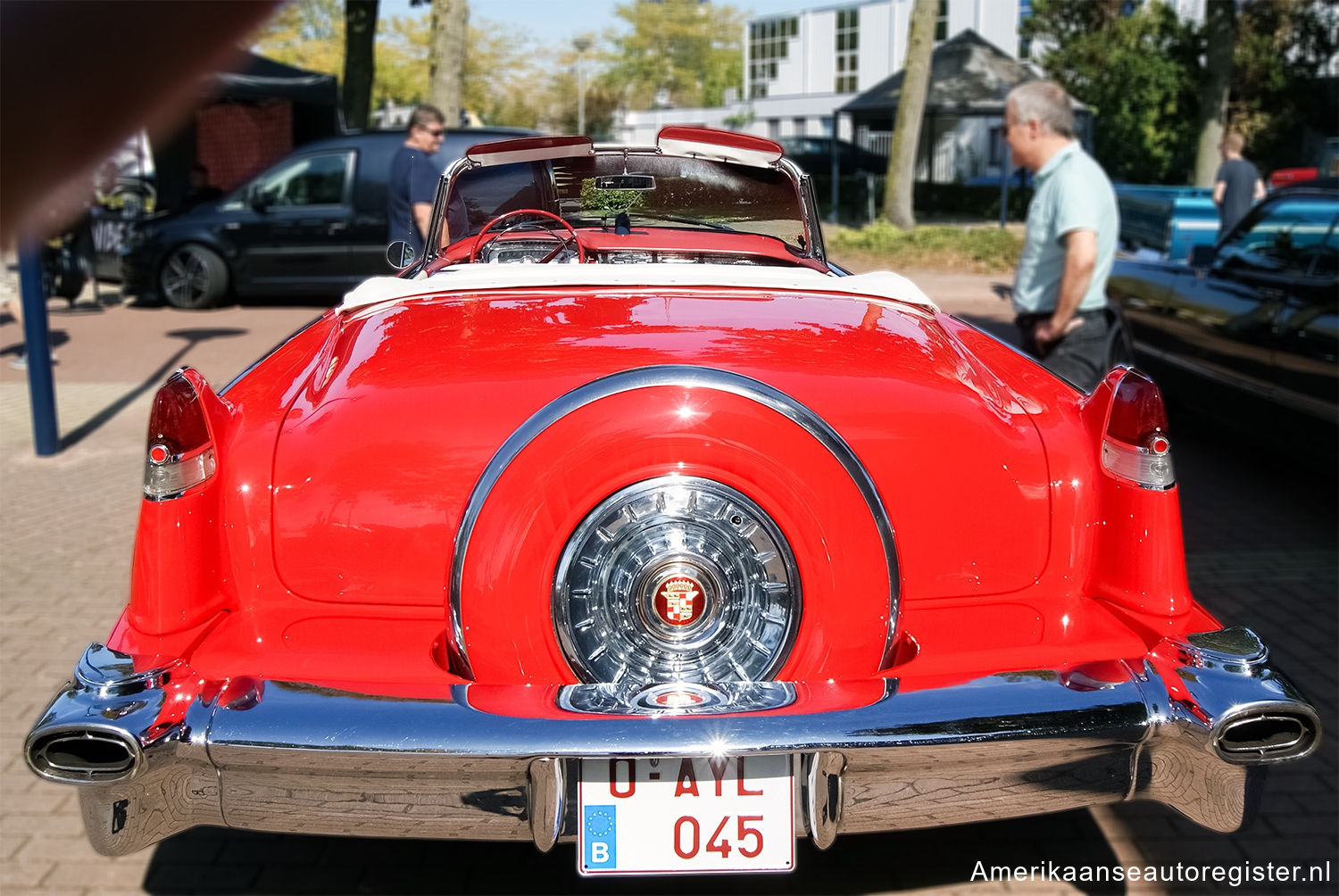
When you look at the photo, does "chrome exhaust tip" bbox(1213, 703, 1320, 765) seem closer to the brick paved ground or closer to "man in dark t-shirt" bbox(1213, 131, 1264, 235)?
the brick paved ground

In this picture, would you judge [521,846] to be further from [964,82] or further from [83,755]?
[964,82]

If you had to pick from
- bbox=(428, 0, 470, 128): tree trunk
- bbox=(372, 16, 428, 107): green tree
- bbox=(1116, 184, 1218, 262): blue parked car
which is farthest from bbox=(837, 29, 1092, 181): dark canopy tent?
bbox=(372, 16, 428, 107): green tree

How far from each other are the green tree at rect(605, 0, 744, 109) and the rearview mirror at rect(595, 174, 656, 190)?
277 ft

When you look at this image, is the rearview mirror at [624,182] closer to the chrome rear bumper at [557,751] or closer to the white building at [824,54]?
the chrome rear bumper at [557,751]

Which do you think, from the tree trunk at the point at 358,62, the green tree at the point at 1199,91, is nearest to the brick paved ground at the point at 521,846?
the tree trunk at the point at 358,62

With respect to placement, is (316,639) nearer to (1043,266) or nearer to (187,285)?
(1043,266)

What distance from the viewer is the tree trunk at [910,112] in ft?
63.6

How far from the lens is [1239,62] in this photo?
3466 centimetres

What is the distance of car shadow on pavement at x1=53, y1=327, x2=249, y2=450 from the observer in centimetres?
752

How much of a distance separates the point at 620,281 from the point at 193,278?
11.5 meters

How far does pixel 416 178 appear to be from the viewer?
7.80 meters

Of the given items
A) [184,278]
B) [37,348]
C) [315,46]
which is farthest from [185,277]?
[315,46]

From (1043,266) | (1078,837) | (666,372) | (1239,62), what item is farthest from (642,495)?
(1239,62)

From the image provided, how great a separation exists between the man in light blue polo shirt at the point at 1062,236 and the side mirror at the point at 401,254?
247cm
